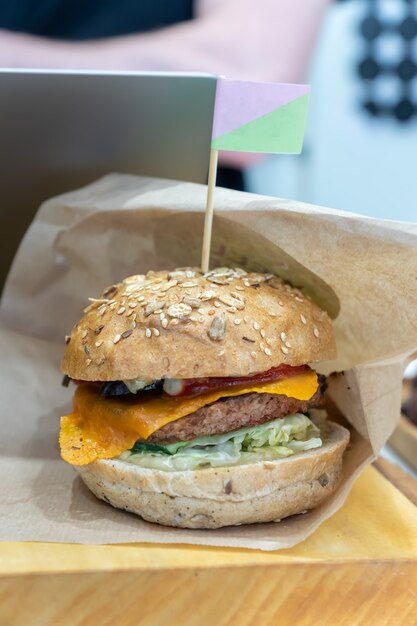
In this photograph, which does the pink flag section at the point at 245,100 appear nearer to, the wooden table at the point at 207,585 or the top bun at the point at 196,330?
the top bun at the point at 196,330

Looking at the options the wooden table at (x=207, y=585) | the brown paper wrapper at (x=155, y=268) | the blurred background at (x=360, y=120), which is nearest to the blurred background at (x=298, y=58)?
the blurred background at (x=360, y=120)

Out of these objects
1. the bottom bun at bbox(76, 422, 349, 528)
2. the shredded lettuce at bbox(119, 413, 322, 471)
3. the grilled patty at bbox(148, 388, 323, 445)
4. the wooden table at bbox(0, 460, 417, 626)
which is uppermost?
the grilled patty at bbox(148, 388, 323, 445)

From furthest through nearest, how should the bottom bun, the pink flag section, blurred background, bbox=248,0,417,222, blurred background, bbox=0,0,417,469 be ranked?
blurred background, bbox=248,0,417,222
blurred background, bbox=0,0,417,469
the pink flag section
the bottom bun

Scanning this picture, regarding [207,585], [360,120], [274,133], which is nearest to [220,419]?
[207,585]

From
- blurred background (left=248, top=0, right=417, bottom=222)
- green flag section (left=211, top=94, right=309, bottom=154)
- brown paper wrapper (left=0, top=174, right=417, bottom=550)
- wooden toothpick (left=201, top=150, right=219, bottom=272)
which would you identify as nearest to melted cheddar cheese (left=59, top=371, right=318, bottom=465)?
brown paper wrapper (left=0, top=174, right=417, bottom=550)

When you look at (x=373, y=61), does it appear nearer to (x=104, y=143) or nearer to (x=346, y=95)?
(x=346, y=95)

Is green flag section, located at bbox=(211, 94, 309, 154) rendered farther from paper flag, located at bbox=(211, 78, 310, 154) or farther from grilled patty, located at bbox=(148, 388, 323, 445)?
grilled patty, located at bbox=(148, 388, 323, 445)

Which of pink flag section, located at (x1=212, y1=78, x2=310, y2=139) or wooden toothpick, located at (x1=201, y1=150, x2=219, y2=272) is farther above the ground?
pink flag section, located at (x1=212, y1=78, x2=310, y2=139)
